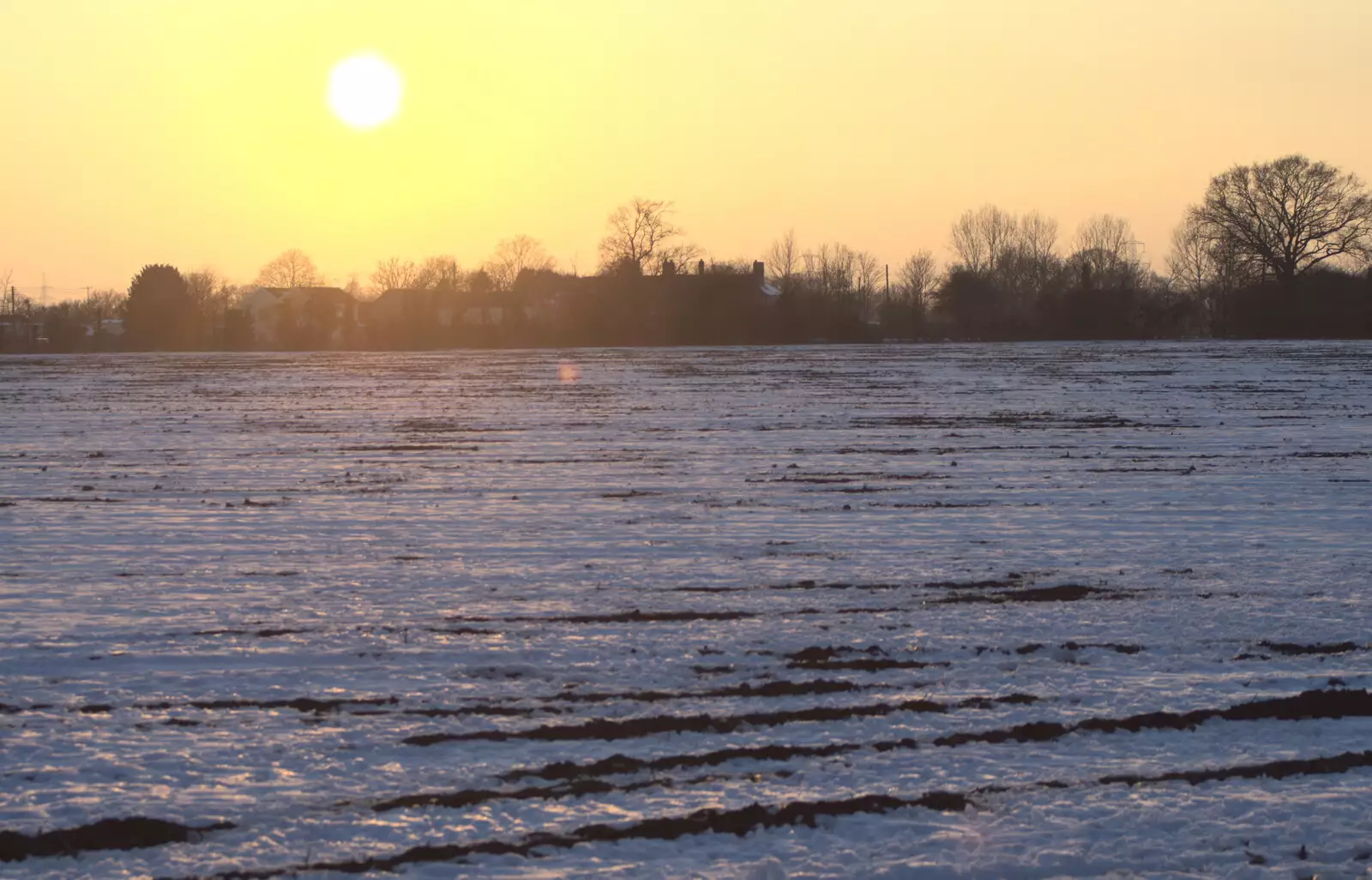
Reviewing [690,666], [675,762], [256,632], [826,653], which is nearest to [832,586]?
[826,653]

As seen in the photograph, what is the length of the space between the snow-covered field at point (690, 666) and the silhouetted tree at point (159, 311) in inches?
3044

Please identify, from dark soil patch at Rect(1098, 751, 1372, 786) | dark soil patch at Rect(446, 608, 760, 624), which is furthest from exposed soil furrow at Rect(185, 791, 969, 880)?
dark soil patch at Rect(446, 608, 760, 624)

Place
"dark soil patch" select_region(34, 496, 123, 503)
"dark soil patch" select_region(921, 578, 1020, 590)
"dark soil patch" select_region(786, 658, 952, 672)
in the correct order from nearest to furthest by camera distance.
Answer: "dark soil patch" select_region(786, 658, 952, 672), "dark soil patch" select_region(921, 578, 1020, 590), "dark soil patch" select_region(34, 496, 123, 503)

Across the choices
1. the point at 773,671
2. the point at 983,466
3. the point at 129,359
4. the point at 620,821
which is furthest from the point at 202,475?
the point at 129,359

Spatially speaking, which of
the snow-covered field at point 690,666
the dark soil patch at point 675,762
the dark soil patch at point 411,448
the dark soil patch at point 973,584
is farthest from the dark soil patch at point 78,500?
the dark soil patch at point 675,762

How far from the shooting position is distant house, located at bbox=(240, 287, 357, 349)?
3440 inches

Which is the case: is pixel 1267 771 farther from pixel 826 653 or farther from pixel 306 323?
pixel 306 323

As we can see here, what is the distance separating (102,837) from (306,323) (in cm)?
9359

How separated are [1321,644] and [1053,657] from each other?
63.6 inches

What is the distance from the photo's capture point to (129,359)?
64.2m

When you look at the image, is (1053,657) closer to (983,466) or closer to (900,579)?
(900,579)

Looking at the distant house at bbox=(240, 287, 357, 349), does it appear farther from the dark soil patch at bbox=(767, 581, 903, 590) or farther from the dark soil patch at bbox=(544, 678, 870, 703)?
the dark soil patch at bbox=(544, 678, 870, 703)

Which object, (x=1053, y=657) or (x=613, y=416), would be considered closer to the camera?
(x=1053, y=657)

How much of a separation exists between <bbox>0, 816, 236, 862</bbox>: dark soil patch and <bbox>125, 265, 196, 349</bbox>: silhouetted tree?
86.4 m
